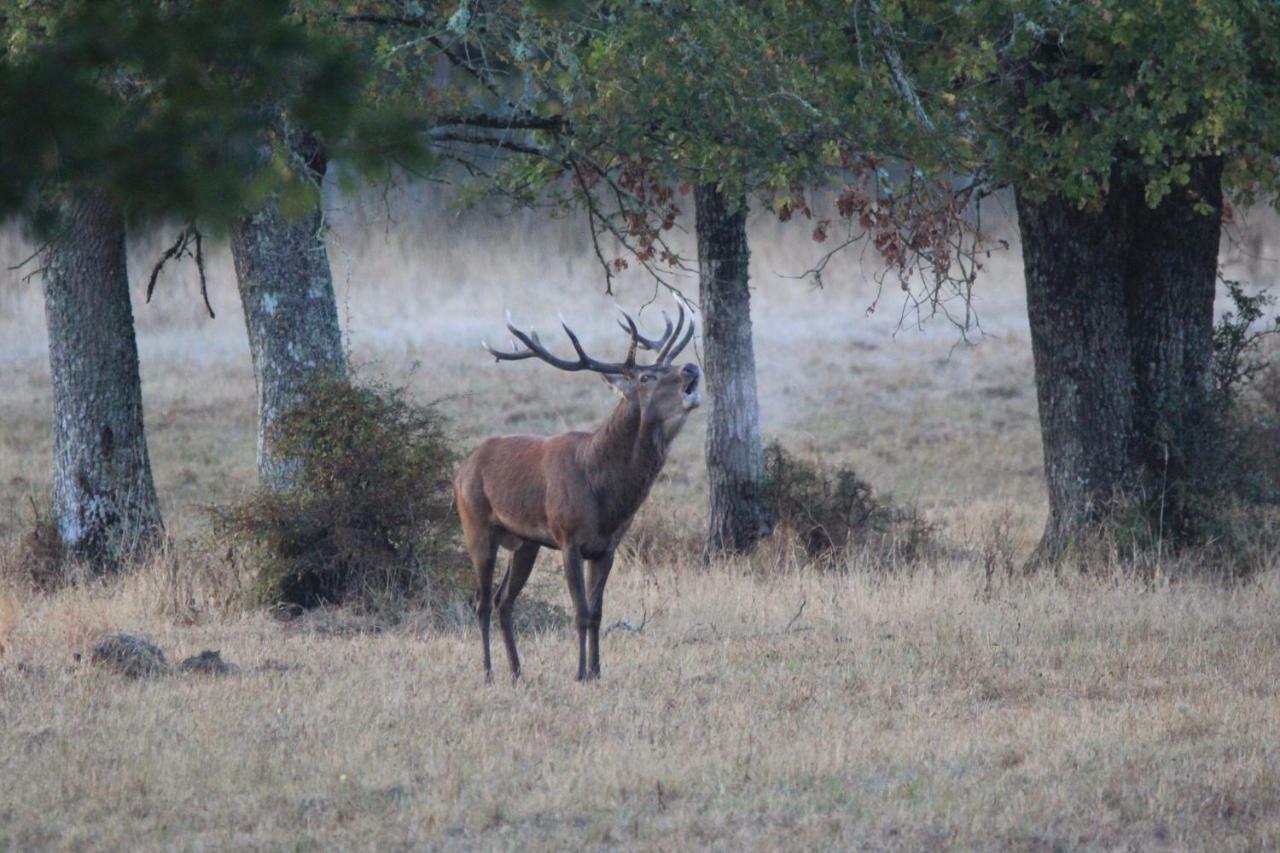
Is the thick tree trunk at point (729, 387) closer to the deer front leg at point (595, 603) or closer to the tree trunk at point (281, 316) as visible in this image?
the tree trunk at point (281, 316)

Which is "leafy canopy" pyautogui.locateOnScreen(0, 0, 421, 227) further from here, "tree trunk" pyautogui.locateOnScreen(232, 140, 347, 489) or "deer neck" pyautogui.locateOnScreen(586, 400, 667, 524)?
"tree trunk" pyautogui.locateOnScreen(232, 140, 347, 489)

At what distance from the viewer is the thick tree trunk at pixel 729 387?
50.5 feet

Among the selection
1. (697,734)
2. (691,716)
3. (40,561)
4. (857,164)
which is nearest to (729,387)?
(857,164)

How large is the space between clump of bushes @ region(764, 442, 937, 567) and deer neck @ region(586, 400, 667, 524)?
5355 mm

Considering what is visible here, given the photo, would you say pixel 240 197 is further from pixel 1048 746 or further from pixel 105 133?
pixel 1048 746

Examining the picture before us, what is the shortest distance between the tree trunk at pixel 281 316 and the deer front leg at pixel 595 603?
3977 mm

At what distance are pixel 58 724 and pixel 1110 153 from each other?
27.2 feet

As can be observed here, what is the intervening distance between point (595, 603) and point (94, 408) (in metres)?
6.60

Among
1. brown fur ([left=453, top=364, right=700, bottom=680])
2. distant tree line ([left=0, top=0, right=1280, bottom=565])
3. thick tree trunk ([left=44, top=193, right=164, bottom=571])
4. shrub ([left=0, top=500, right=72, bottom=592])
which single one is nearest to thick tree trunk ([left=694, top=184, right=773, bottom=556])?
distant tree line ([left=0, top=0, right=1280, bottom=565])

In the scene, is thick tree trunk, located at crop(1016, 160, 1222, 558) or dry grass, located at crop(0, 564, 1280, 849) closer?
dry grass, located at crop(0, 564, 1280, 849)

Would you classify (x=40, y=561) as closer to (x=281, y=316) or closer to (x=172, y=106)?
(x=281, y=316)

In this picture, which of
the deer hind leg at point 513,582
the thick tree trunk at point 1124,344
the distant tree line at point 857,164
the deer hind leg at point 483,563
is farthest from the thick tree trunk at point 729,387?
the deer hind leg at point 483,563

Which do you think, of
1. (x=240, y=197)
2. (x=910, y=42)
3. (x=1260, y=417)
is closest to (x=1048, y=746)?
(x=240, y=197)

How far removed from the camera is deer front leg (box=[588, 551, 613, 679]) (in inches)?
391
